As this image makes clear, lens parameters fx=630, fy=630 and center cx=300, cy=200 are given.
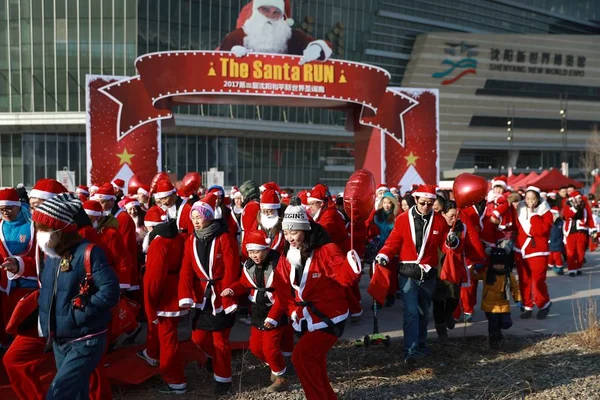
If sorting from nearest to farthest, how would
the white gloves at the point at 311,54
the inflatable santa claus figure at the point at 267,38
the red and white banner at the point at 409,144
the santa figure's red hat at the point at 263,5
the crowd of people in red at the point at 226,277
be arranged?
the crowd of people in red at the point at 226,277 → the white gloves at the point at 311,54 → the red and white banner at the point at 409,144 → the inflatable santa claus figure at the point at 267,38 → the santa figure's red hat at the point at 263,5

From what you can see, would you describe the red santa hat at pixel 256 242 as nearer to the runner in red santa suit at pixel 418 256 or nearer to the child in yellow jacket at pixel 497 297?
the runner in red santa suit at pixel 418 256

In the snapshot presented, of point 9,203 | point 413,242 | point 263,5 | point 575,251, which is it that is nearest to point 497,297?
point 413,242

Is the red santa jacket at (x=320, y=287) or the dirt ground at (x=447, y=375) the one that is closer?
the red santa jacket at (x=320, y=287)

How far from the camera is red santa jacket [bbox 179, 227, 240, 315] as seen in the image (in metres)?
5.63

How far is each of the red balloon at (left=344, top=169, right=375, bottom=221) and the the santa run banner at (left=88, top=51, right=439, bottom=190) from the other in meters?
11.5

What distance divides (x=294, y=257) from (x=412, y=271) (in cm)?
194

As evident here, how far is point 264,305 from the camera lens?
19.3 ft

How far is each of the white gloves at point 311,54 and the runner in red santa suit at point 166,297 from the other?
12.8 m

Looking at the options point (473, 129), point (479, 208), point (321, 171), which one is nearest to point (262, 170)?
point (321, 171)

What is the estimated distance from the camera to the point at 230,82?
680 inches

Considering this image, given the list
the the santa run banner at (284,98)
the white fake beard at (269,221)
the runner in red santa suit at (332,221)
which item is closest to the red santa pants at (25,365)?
the white fake beard at (269,221)

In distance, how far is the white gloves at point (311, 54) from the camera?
17.9 metres

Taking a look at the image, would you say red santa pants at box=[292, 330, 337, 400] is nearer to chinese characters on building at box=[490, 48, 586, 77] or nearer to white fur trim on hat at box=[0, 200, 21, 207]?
white fur trim on hat at box=[0, 200, 21, 207]

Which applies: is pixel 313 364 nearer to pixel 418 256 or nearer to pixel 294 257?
pixel 294 257
